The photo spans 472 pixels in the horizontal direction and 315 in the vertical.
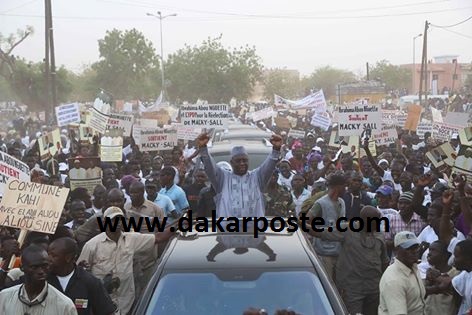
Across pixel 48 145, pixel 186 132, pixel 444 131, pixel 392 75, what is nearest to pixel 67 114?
pixel 186 132

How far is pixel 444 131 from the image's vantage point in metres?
16.3

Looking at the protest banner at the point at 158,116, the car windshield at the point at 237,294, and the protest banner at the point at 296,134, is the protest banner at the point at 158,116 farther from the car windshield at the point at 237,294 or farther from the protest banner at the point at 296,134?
the car windshield at the point at 237,294

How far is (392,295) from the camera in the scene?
581cm

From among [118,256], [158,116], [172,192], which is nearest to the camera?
[118,256]

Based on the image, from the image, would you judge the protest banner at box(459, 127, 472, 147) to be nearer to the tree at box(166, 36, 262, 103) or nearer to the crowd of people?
the crowd of people

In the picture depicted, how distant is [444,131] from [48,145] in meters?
7.52

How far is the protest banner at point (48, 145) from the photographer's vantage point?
1445 cm

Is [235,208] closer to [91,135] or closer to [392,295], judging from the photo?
[392,295]

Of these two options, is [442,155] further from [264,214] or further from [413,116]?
[413,116]

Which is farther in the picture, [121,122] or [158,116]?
[158,116]

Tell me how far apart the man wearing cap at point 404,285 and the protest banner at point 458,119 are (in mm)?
10045

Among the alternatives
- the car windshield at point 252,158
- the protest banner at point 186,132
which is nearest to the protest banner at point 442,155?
the car windshield at point 252,158

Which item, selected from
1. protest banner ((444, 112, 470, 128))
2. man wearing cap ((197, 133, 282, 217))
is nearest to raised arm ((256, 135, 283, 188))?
man wearing cap ((197, 133, 282, 217))

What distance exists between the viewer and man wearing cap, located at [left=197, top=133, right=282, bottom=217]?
7.91 m
